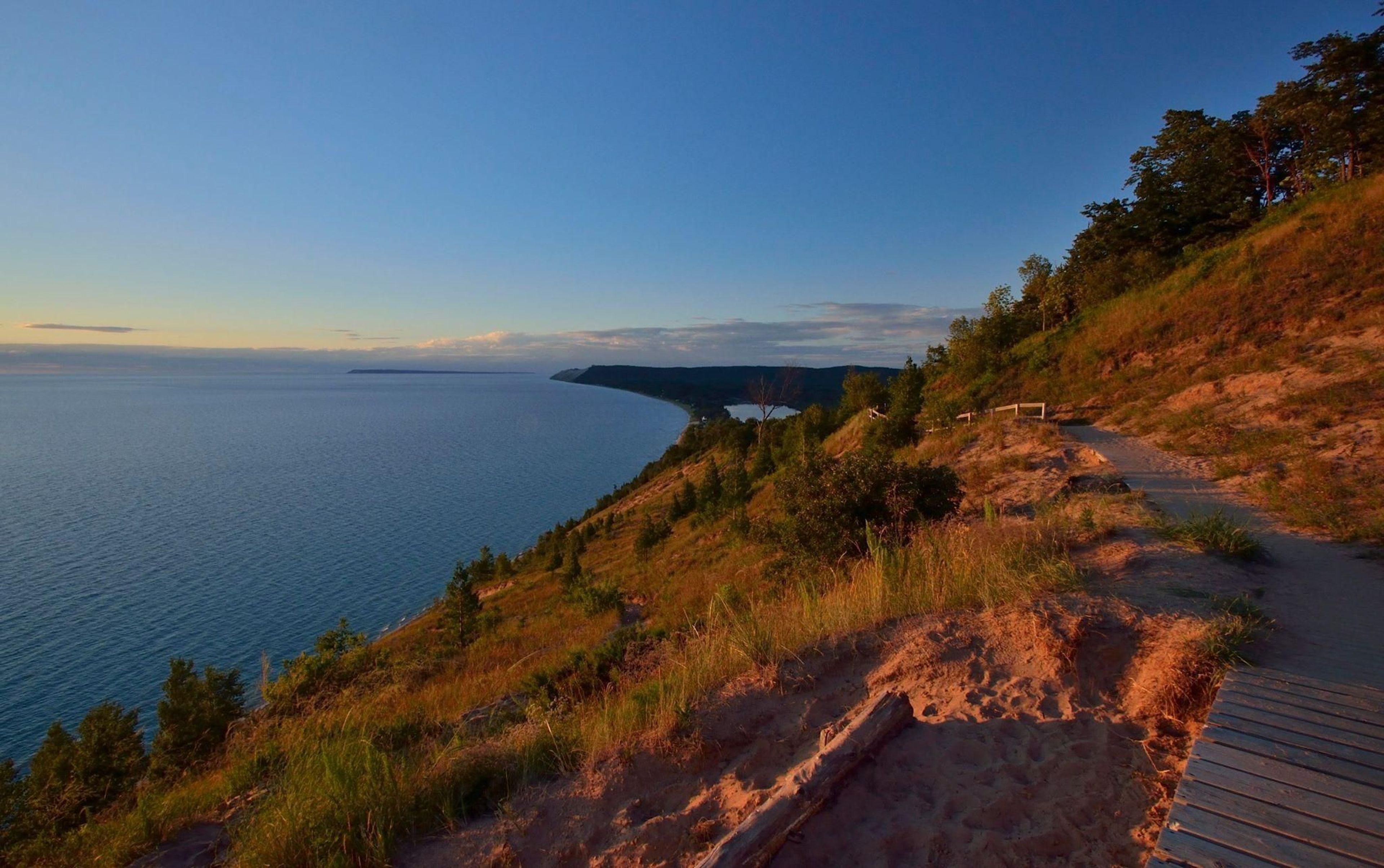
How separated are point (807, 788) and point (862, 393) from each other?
37.6m

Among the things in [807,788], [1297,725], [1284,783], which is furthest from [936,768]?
[1297,725]

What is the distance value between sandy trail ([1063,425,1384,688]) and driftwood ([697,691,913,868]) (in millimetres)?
2843

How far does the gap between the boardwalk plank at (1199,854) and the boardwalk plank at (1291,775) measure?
54cm

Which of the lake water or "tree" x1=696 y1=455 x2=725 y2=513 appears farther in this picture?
"tree" x1=696 y1=455 x2=725 y2=513

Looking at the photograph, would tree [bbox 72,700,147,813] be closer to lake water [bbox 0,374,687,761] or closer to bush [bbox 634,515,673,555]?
lake water [bbox 0,374,687,761]

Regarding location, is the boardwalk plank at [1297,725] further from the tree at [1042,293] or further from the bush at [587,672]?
the tree at [1042,293]

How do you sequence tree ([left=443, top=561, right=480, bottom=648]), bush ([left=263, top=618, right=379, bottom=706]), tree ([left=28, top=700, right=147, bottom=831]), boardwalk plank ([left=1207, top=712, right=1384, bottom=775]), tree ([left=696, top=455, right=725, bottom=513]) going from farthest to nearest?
1. tree ([left=696, top=455, right=725, bottom=513])
2. tree ([left=443, top=561, right=480, bottom=648])
3. bush ([left=263, top=618, right=379, bottom=706])
4. tree ([left=28, top=700, right=147, bottom=831])
5. boardwalk plank ([left=1207, top=712, right=1384, bottom=775])

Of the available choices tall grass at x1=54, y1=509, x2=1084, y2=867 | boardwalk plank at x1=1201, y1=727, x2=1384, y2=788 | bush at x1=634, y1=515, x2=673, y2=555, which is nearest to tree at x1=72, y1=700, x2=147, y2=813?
tall grass at x1=54, y1=509, x2=1084, y2=867

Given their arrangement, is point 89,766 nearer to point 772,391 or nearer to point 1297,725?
point 1297,725

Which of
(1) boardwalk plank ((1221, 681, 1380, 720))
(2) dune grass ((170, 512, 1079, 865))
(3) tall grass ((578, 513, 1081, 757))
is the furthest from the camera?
(3) tall grass ((578, 513, 1081, 757))

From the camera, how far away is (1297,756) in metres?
3.28

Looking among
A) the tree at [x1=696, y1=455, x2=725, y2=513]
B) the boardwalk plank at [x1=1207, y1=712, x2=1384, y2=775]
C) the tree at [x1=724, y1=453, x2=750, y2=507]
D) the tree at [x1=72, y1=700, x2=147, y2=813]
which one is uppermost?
the boardwalk plank at [x1=1207, y1=712, x2=1384, y2=775]

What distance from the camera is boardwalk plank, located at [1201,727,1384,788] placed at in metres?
3.13

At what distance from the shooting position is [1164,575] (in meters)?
6.27
